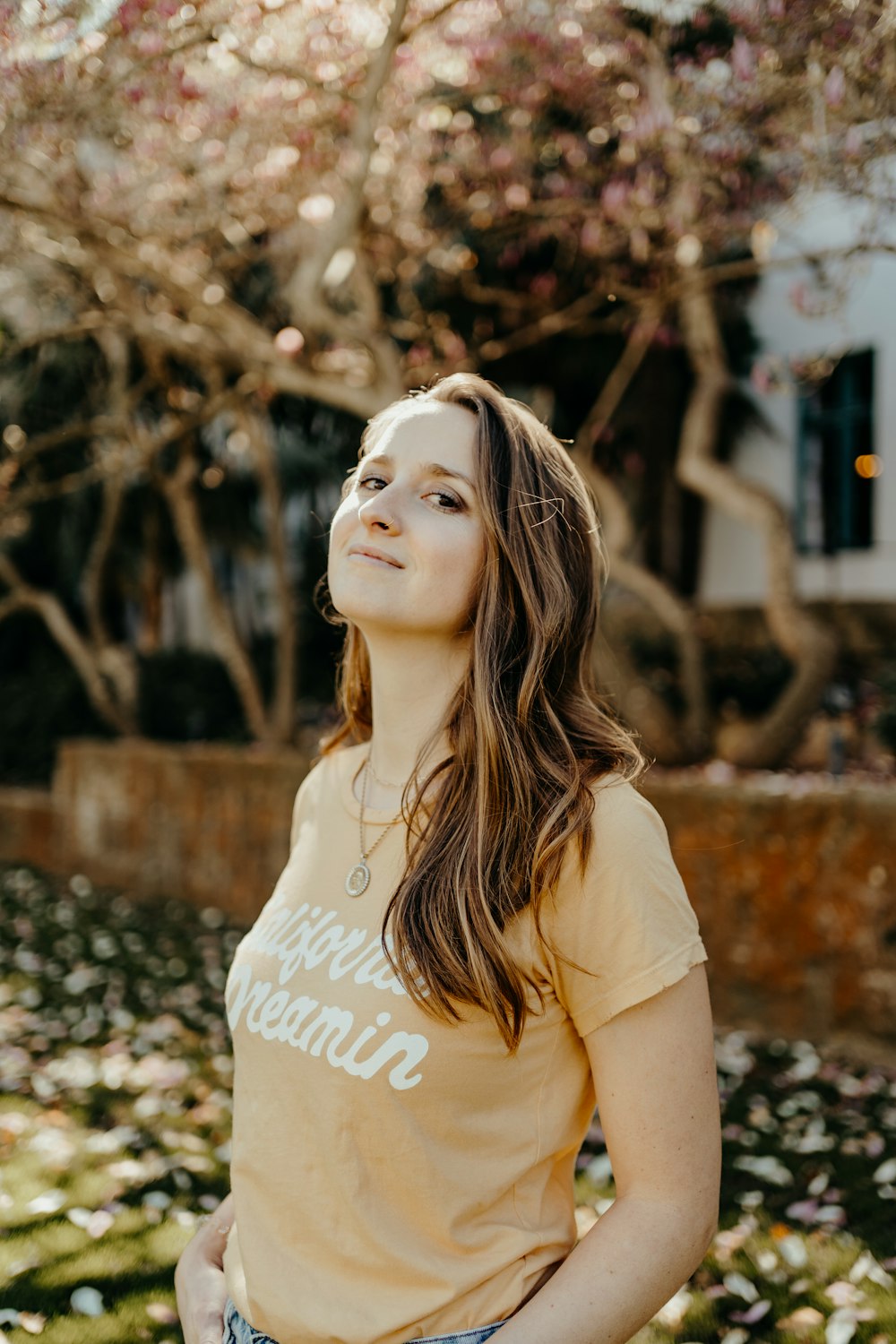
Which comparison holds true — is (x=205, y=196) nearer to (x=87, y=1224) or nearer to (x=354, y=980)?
(x=87, y=1224)

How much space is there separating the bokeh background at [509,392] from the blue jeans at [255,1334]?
1.55 m

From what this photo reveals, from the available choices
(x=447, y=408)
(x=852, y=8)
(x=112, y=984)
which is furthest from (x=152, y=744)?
(x=447, y=408)

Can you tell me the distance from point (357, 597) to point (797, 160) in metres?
4.84

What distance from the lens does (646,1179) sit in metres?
1.46

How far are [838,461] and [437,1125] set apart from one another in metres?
9.93

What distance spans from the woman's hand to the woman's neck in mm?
722

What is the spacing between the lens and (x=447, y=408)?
5.93ft

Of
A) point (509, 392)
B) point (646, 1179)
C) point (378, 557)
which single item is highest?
point (509, 392)

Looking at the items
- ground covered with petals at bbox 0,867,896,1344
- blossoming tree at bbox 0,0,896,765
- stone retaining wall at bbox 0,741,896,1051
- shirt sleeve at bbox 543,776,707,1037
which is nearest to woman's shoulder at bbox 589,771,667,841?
shirt sleeve at bbox 543,776,707,1037

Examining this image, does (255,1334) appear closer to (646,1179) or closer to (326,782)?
(646,1179)

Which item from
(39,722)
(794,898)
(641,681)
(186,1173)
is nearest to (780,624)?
(641,681)

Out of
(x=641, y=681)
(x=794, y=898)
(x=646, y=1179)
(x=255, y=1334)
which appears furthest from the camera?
(x=641, y=681)

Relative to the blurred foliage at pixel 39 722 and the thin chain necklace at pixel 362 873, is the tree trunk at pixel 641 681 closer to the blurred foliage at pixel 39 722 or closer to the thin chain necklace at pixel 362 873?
the thin chain necklace at pixel 362 873

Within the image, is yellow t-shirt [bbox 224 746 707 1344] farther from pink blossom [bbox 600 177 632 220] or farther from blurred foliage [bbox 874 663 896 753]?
pink blossom [bbox 600 177 632 220]
